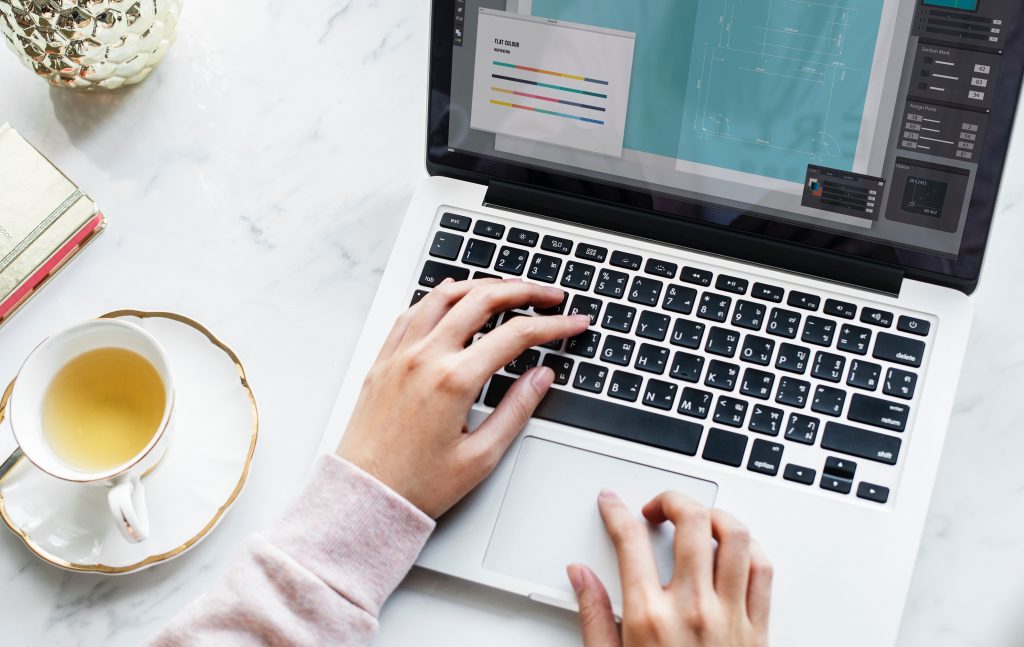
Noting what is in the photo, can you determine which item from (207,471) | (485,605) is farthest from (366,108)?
(485,605)

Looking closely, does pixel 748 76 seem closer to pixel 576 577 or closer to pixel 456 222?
pixel 456 222

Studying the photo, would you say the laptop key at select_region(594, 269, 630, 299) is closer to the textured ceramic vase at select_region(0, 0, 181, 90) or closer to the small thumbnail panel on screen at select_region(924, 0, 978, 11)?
the small thumbnail panel on screen at select_region(924, 0, 978, 11)

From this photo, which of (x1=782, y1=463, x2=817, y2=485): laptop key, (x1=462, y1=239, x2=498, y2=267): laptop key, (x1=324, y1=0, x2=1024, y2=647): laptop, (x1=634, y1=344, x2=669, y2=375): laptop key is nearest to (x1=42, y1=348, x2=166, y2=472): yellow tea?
(x1=324, y1=0, x2=1024, y2=647): laptop

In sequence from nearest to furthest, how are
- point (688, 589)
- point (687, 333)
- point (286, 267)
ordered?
point (688, 589), point (687, 333), point (286, 267)

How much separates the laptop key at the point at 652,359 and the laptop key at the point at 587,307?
0.05m

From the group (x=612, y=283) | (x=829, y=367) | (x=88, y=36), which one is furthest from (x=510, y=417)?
(x=88, y=36)

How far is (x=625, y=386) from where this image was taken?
74 centimetres

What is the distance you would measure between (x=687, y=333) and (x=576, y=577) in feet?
0.66

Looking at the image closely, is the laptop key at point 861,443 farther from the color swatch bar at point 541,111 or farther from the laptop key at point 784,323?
the color swatch bar at point 541,111

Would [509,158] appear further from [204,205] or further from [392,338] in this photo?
[204,205]

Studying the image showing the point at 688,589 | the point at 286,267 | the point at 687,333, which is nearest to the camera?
the point at 688,589

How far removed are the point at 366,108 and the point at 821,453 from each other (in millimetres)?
507

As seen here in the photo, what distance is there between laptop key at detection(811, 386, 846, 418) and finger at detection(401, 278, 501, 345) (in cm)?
25

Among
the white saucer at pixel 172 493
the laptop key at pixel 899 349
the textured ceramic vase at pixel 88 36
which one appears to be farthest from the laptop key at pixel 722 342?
the textured ceramic vase at pixel 88 36
